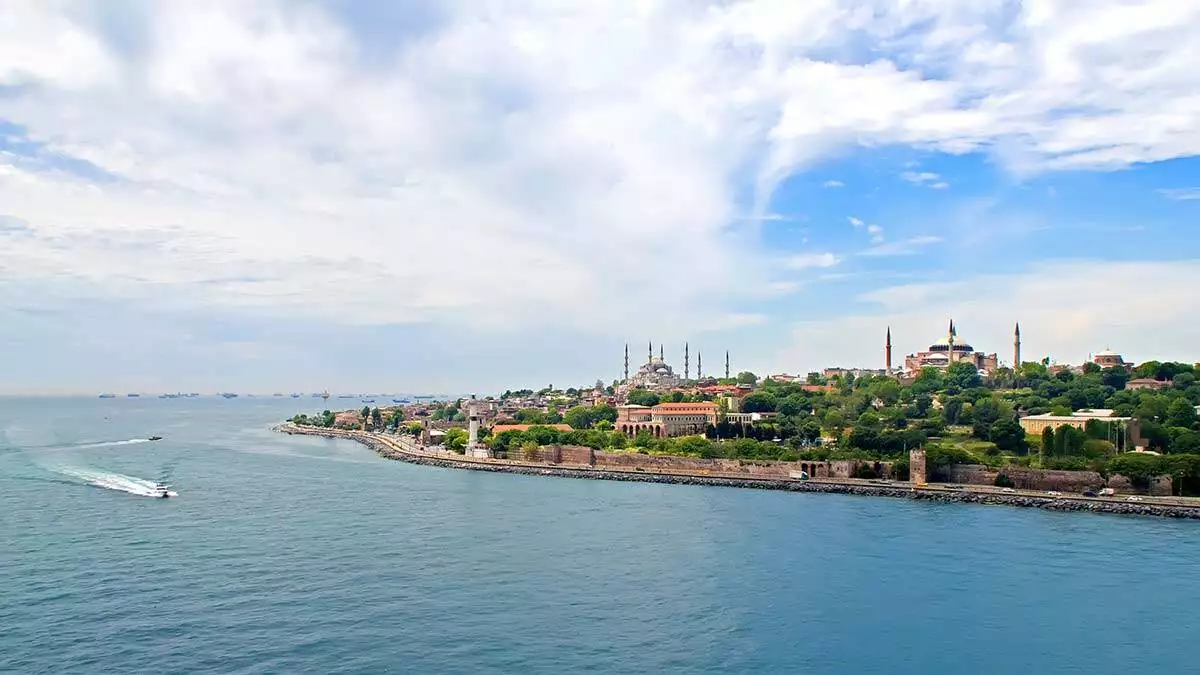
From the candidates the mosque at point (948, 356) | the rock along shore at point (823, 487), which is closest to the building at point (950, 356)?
the mosque at point (948, 356)

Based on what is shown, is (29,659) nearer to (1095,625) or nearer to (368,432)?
(1095,625)

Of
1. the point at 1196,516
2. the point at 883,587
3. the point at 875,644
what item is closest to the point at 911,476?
the point at 1196,516

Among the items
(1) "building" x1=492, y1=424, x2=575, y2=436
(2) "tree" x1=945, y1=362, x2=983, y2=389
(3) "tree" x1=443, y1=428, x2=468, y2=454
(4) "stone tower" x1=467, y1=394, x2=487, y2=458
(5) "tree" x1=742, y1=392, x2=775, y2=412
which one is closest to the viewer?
(4) "stone tower" x1=467, y1=394, x2=487, y2=458

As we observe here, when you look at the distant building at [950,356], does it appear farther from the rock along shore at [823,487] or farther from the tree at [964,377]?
the rock along shore at [823,487]

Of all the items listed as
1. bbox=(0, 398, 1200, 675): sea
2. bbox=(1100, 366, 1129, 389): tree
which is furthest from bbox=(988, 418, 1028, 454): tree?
bbox=(1100, 366, 1129, 389): tree

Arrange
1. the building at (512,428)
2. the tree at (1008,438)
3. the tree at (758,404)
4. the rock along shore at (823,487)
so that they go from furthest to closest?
1. the tree at (758,404)
2. the building at (512,428)
3. the tree at (1008,438)
4. the rock along shore at (823,487)

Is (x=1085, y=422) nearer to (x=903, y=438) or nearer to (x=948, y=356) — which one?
(x=903, y=438)

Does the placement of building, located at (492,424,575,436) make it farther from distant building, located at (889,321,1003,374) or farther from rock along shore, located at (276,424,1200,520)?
distant building, located at (889,321,1003,374)

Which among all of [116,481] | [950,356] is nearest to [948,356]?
[950,356]
